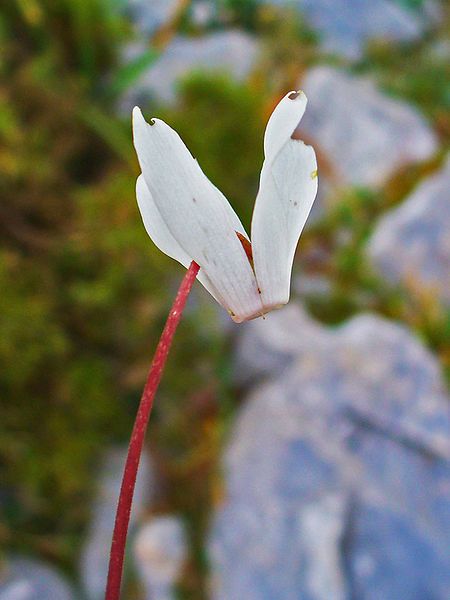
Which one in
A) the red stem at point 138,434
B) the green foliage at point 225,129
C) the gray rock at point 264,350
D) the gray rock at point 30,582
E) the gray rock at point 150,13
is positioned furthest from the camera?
the gray rock at point 150,13

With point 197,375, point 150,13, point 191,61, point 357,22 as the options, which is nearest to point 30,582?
point 197,375

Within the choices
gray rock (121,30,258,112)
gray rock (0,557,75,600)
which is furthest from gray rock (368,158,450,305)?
gray rock (0,557,75,600)

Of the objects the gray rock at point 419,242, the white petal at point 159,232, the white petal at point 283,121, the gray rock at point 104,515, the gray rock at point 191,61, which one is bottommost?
the white petal at point 283,121

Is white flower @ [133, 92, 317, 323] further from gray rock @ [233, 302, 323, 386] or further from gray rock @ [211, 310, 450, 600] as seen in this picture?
gray rock @ [233, 302, 323, 386]

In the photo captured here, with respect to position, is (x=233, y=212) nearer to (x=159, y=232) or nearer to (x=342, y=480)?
(x=159, y=232)

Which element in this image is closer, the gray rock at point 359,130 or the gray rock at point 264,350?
the gray rock at point 264,350

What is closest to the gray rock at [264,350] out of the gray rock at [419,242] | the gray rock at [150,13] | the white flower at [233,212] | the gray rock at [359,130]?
the gray rock at [419,242]

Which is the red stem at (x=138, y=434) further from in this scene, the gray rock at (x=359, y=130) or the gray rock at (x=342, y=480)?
the gray rock at (x=359, y=130)

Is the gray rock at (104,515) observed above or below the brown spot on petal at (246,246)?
above

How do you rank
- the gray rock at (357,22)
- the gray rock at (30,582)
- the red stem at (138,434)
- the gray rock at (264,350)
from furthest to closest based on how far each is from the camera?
the gray rock at (357,22), the gray rock at (264,350), the gray rock at (30,582), the red stem at (138,434)
